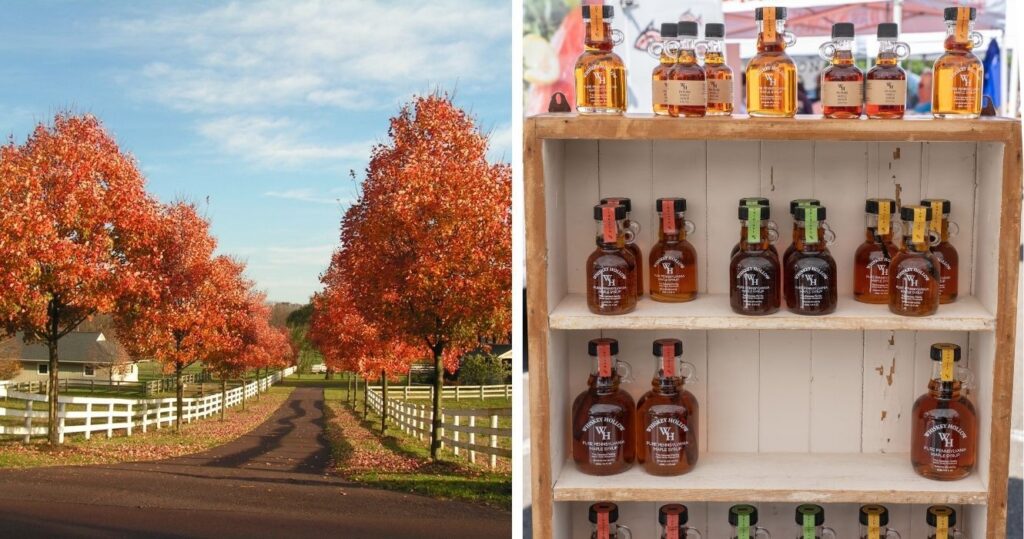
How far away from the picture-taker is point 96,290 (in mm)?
2186

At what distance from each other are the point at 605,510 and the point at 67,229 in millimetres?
1494

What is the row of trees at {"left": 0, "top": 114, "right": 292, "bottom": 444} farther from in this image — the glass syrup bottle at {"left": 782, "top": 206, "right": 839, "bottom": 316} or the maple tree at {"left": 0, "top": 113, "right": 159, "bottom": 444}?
the glass syrup bottle at {"left": 782, "top": 206, "right": 839, "bottom": 316}

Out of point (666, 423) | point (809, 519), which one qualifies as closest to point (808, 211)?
point (666, 423)

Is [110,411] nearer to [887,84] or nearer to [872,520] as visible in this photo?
[872,520]

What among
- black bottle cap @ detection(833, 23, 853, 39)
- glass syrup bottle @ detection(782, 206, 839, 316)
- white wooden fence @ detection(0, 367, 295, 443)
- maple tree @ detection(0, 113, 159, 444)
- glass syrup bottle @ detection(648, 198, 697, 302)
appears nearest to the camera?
Result: black bottle cap @ detection(833, 23, 853, 39)

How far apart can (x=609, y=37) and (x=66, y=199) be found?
1.48m

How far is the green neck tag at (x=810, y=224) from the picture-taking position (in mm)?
1427

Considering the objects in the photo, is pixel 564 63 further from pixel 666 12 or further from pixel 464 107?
pixel 464 107

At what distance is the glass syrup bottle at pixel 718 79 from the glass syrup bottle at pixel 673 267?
19 centimetres

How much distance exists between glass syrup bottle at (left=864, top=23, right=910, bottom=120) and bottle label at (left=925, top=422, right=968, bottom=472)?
54cm

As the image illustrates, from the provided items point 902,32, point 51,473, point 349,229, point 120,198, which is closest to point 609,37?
point 902,32

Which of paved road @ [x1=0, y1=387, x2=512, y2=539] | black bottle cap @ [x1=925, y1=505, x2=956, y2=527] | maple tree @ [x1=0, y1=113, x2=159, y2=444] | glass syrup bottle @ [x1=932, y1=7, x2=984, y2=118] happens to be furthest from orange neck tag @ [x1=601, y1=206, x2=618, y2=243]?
maple tree @ [x1=0, y1=113, x2=159, y2=444]

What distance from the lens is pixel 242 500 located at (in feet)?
7.59

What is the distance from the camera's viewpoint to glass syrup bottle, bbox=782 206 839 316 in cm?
144
